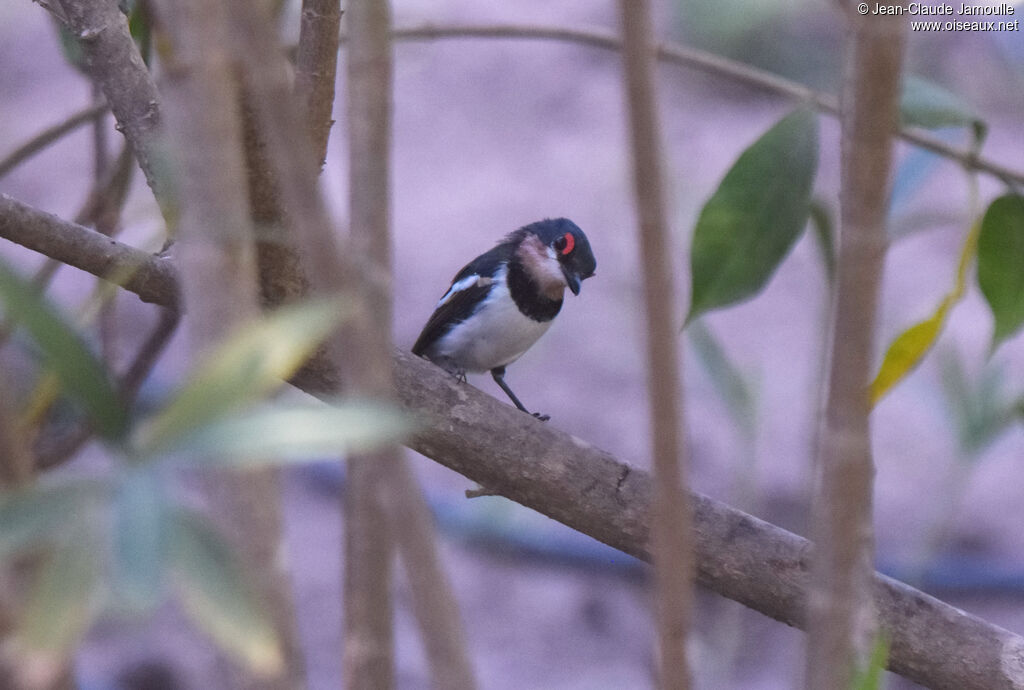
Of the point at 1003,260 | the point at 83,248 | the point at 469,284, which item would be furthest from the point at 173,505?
the point at 469,284

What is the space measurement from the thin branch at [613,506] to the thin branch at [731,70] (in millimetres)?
559

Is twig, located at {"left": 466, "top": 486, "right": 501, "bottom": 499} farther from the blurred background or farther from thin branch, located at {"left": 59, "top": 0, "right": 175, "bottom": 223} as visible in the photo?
the blurred background

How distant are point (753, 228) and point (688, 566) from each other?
86 cm

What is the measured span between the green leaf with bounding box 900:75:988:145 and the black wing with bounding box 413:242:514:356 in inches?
42.3

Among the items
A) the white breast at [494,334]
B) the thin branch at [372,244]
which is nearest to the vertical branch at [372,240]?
the thin branch at [372,244]

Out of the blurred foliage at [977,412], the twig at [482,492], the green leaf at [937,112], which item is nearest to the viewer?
the twig at [482,492]

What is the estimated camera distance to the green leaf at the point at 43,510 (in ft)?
1.53

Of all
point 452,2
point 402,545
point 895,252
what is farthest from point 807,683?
Answer: point 452,2

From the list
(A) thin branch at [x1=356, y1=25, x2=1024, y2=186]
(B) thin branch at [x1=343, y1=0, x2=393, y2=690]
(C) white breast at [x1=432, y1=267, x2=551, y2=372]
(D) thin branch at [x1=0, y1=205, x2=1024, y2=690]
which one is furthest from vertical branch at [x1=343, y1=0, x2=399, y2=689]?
(C) white breast at [x1=432, y1=267, x2=551, y2=372]

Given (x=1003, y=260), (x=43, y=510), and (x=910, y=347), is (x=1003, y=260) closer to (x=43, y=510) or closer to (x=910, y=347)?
(x=910, y=347)

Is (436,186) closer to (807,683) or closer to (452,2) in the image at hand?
(452,2)

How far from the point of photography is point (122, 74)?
48.4 inches

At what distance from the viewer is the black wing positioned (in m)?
2.37

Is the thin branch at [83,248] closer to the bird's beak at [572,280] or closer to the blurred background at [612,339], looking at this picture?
the blurred background at [612,339]
